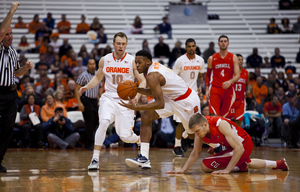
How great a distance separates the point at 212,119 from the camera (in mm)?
4777

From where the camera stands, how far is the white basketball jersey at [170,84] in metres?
Result: 5.07

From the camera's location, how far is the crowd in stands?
31.2 feet

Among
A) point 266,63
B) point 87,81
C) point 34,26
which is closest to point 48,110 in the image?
point 87,81

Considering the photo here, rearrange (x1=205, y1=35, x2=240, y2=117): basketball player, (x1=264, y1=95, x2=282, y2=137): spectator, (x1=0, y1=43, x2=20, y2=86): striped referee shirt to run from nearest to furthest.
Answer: (x1=0, y1=43, x2=20, y2=86): striped referee shirt → (x1=205, y1=35, x2=240, y2=117): basketball player → (x1=264, y1=95, x2=282, y2=137): spectator

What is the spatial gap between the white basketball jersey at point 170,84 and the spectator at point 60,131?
465 cm

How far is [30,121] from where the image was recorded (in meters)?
9.62

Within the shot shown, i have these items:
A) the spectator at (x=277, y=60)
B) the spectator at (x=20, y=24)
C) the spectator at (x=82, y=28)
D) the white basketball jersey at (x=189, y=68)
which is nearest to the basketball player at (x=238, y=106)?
the white basketball jersey at (x=189, y=68)

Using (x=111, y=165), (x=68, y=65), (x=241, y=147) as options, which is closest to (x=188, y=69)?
(x=111, y=165)

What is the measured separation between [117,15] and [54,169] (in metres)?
13.2

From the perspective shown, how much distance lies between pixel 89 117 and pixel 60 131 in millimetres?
936

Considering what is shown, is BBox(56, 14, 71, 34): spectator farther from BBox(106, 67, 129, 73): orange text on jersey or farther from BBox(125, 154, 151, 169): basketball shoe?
BBox(125, 154, 151, 169): basketball shoe

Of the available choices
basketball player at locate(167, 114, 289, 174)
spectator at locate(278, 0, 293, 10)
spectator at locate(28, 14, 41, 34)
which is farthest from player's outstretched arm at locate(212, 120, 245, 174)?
spectator at locate(278, 0, 293, 10)

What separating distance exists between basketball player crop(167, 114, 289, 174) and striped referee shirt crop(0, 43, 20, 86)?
2445 mm

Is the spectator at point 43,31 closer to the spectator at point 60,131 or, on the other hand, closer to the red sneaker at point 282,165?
the spectator at point 60,131
